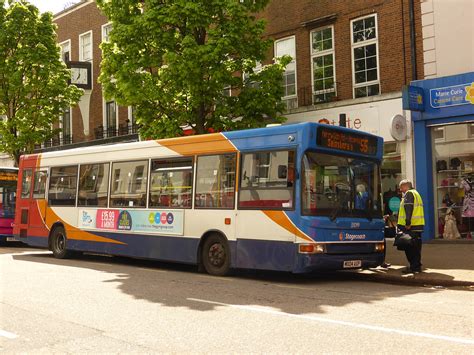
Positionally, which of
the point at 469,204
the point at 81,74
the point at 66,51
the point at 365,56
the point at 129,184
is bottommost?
the point at 469,204

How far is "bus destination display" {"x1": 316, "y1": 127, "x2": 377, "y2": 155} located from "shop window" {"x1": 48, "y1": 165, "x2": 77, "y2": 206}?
740cm

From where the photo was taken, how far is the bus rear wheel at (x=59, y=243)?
49.1 ft

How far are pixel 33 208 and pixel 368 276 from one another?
979 cm

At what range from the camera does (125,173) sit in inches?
524

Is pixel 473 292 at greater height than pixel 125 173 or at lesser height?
lesser

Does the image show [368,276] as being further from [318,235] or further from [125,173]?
[125,173]

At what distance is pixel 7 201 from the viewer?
67.3ft

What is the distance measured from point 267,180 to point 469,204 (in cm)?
787

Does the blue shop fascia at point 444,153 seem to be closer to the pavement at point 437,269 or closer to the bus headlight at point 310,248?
the pavement at point 437,269

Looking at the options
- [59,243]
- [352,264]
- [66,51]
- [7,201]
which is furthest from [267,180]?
[66,51]

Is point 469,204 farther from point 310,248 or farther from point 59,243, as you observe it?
point 59,243

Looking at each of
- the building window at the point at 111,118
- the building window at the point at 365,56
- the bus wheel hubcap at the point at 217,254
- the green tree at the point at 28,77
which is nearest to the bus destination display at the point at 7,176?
the green tree at the point at 28,77

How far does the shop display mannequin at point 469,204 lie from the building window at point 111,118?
17.3m

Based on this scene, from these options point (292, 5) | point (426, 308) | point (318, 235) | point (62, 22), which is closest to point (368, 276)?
point (318, 235)
